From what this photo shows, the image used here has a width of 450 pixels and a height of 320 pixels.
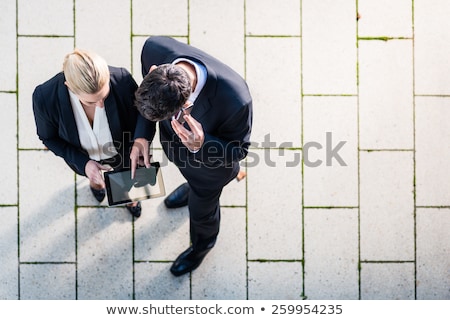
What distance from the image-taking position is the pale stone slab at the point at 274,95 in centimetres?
414

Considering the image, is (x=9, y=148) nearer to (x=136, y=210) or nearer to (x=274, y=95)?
(x=136, y=210)

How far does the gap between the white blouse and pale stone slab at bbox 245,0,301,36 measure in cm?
164

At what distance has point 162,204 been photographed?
4109mm

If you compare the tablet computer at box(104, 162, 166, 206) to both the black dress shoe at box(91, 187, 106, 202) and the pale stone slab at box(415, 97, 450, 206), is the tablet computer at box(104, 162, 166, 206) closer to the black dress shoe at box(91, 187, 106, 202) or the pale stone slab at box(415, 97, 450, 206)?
the black dress shoe at box(91, 187, 106, 202)

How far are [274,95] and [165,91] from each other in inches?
71.6

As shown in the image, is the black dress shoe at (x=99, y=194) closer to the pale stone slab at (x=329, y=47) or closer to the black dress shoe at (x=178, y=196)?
the black dress shoe at (x=178, y=196)

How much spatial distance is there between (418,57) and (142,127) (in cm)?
242

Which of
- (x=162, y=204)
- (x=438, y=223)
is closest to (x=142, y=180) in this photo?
(x=162, y=204)

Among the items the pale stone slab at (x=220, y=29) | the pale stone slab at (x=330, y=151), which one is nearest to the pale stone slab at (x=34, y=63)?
the pale stone slab at (x=220, y=29)

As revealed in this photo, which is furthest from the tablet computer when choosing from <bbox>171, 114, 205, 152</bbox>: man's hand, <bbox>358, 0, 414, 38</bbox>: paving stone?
<bbox>358, 0, 414, 38</bbox>: paving stone

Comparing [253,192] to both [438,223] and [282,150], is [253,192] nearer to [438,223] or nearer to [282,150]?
[282,150]

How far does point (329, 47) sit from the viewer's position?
4.18m

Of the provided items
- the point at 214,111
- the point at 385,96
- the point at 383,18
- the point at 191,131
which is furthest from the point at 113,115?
the point at 383,18

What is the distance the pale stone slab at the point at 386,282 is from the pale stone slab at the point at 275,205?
1.88ft
